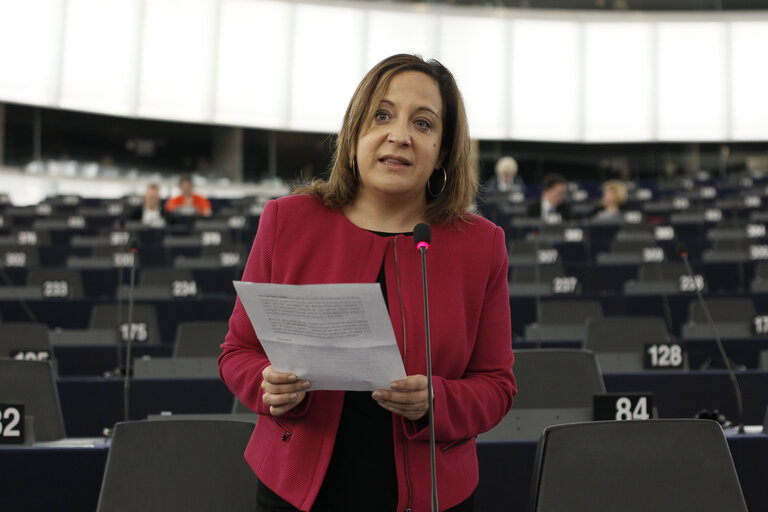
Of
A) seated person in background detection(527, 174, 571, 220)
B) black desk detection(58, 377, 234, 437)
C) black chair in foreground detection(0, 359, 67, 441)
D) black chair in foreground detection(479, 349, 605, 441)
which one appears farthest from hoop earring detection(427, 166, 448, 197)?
seated person in background detection(527, 174, 571, 220)

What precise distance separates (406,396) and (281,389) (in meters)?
0.21

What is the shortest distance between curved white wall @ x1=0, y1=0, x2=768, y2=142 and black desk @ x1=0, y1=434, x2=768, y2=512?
42.7 ft

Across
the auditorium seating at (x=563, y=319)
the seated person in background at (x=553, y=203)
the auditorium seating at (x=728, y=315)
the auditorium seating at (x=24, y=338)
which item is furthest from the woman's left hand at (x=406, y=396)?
the seated person in background at (x=553, y=203)

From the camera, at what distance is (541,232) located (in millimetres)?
9055

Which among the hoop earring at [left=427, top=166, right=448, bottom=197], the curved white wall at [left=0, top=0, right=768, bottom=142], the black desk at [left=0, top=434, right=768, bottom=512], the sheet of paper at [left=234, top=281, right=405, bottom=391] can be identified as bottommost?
the black desk at [left=0, top=434, right=768, bottom=512]

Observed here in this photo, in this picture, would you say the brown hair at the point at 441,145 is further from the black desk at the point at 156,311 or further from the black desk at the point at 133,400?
the black desk at the point at 156,311

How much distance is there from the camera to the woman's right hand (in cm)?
152

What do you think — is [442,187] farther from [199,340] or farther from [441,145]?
[199,340]

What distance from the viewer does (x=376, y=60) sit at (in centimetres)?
1648

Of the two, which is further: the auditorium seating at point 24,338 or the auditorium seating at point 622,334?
the auditorium seating at point 24,338

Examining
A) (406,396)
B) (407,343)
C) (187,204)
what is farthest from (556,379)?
(187,204)

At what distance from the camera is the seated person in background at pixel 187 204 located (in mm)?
11375

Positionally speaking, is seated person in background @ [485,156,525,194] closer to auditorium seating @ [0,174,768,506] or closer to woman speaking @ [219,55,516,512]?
auditorium seating @ [0,174,768,506]

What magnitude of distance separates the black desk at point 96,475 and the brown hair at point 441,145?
3.50 ft
